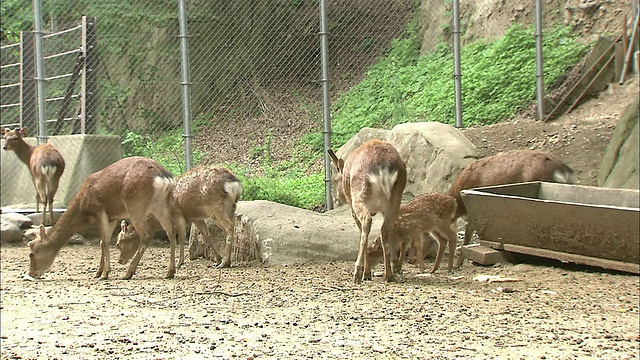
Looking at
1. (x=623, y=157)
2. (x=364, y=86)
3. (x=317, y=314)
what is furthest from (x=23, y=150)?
(x=623, y=157)

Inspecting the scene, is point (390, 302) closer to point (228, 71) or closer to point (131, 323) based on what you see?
point (131, 323)

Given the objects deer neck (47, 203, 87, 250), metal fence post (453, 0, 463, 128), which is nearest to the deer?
metal fence post (453, 0, 463, 128)

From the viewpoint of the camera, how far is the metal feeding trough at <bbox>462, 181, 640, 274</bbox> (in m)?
6.41

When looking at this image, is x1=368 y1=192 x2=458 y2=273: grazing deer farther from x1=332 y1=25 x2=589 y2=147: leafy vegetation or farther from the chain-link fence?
x1=332 y1=25 x2=589 y2=147: leafy vegetation

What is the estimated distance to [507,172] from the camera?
812 cm

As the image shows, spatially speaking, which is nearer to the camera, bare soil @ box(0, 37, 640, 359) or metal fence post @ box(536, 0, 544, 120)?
bare soil @ box(0, 37, 640, 359)

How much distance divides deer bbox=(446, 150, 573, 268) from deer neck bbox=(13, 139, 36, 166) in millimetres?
6368

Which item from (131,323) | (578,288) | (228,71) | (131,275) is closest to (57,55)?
(228,71)

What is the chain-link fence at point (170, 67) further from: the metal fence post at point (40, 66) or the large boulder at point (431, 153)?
the large boulder at point (431, 153)

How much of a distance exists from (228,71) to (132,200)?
11.1 feet

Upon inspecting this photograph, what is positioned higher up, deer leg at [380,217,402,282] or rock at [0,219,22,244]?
deer leg at [380,217,402,282]

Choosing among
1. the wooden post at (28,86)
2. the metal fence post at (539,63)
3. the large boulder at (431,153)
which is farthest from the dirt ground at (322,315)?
the wooden post at (28,86)

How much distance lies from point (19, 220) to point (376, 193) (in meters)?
5.80

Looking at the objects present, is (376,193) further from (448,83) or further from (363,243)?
(448,83)
